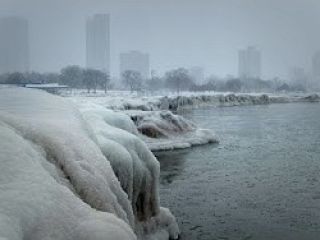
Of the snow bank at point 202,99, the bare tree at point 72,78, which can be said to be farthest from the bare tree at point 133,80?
the snow bank at point 202,99

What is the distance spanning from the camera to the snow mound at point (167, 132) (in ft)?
108

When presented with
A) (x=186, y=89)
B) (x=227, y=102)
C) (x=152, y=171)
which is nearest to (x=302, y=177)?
(x=152, y=171)

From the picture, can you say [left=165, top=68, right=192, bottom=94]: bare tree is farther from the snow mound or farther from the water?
the water

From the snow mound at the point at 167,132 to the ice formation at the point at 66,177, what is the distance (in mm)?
20669

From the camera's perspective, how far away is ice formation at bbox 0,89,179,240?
4.20 m

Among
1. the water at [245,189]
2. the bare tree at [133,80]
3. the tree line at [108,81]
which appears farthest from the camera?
the bare tree at [133,80]

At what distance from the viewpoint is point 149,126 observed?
3566cm

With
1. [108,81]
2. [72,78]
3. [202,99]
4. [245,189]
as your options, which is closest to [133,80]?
[108,81]

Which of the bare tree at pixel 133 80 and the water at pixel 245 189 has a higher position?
the bare tree at pixel 133 80

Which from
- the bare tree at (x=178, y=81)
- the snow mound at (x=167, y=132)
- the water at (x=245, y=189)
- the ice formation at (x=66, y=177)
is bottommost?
the water at (x=245, y=189)

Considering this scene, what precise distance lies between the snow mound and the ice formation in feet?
67.8

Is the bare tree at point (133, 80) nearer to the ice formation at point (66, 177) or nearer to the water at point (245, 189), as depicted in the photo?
the water at point (245, 189)

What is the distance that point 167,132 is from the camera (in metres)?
36.0

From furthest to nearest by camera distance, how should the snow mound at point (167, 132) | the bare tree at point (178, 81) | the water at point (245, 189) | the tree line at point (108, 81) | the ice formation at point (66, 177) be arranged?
the bare tree at point (178, 81)
the tree line at point (108, 81)
the snow mound at point (167, 132)
the water at point (245, 189)
the ice formation at point (66, 177)
